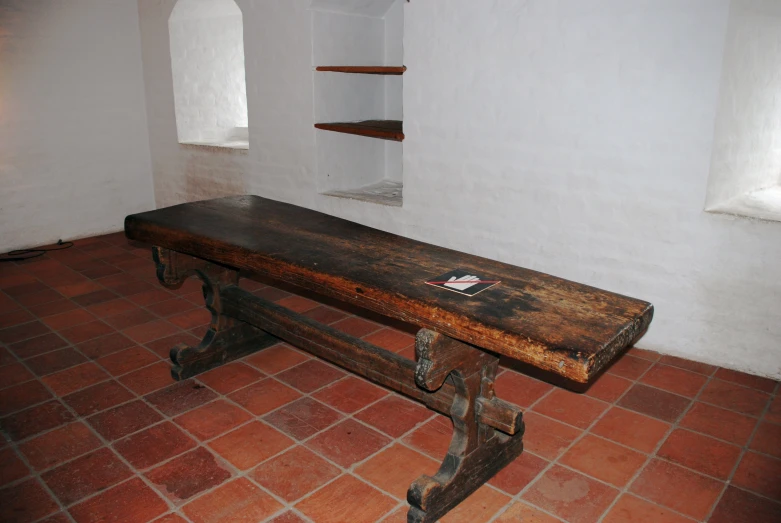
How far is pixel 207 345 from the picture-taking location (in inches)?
149

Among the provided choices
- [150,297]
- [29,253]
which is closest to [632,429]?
[150,297]

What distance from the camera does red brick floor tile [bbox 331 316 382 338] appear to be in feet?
14.3

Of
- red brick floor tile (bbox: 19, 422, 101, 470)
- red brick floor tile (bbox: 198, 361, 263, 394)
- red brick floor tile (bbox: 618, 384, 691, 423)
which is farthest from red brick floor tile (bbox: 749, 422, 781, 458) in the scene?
red brick floor tile (bbox: 19, 422, 101, 470)

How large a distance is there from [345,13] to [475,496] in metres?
4.26

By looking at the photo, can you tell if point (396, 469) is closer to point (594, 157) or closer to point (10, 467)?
point (10, 467)

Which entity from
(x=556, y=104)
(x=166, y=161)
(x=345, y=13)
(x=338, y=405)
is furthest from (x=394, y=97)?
(x=338, y=405)

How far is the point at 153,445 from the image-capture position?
304 cm

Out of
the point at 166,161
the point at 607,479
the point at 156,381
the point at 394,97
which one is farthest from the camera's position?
the point at 166,161

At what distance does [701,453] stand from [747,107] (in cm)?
215

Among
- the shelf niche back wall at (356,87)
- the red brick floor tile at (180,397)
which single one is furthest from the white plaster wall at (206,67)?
the red brick floor tile at (180,397)

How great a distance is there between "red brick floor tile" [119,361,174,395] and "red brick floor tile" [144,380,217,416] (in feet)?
0.22

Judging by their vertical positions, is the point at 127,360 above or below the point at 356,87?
below

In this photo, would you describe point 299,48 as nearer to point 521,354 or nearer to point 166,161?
point 166,161

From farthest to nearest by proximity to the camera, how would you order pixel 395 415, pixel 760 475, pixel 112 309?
pixel 112 309 → pixel 395 415 → pixel 760 475
